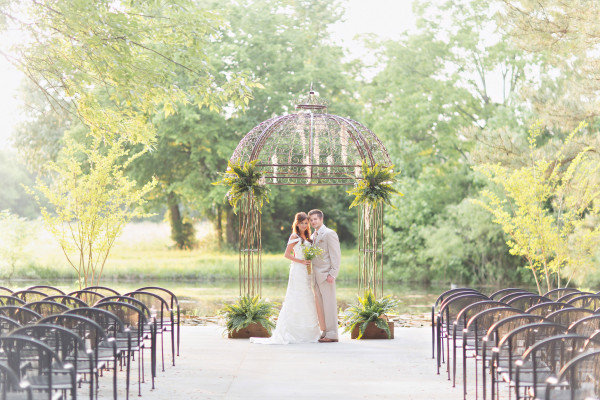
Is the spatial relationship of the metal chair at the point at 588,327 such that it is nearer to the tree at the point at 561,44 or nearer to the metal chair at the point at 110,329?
the metal chair at the point at 110,329

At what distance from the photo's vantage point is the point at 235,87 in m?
11.8

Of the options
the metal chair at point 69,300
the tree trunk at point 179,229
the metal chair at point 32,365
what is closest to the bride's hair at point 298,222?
the metal chair at point 69,300

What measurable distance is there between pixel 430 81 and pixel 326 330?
747 inches

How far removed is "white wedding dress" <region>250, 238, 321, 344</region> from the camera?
10656mm

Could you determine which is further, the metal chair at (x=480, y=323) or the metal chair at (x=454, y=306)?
the metal chair at (x=454, y=306)

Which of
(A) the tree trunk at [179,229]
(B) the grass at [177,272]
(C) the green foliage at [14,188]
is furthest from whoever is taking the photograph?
(C) the green foliage at [14,188]

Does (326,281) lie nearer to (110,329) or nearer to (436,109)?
(110,329)

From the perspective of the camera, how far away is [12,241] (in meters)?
26.0

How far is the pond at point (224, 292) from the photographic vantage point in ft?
63.9

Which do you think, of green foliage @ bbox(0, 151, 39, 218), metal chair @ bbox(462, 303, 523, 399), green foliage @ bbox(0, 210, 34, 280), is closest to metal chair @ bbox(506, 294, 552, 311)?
metal chair @ bbox(462, 303, 523, 399)

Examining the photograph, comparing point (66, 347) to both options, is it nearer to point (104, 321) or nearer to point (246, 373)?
point (104, 321)

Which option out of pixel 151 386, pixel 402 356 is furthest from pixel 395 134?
pixel 151 386

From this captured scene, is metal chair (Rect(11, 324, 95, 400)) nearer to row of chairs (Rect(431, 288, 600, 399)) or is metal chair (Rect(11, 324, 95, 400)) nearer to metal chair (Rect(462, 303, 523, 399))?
row of chairs (Rect(431, 288, 600, 399))

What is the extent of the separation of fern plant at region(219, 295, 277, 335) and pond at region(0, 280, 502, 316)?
6.74 meters
